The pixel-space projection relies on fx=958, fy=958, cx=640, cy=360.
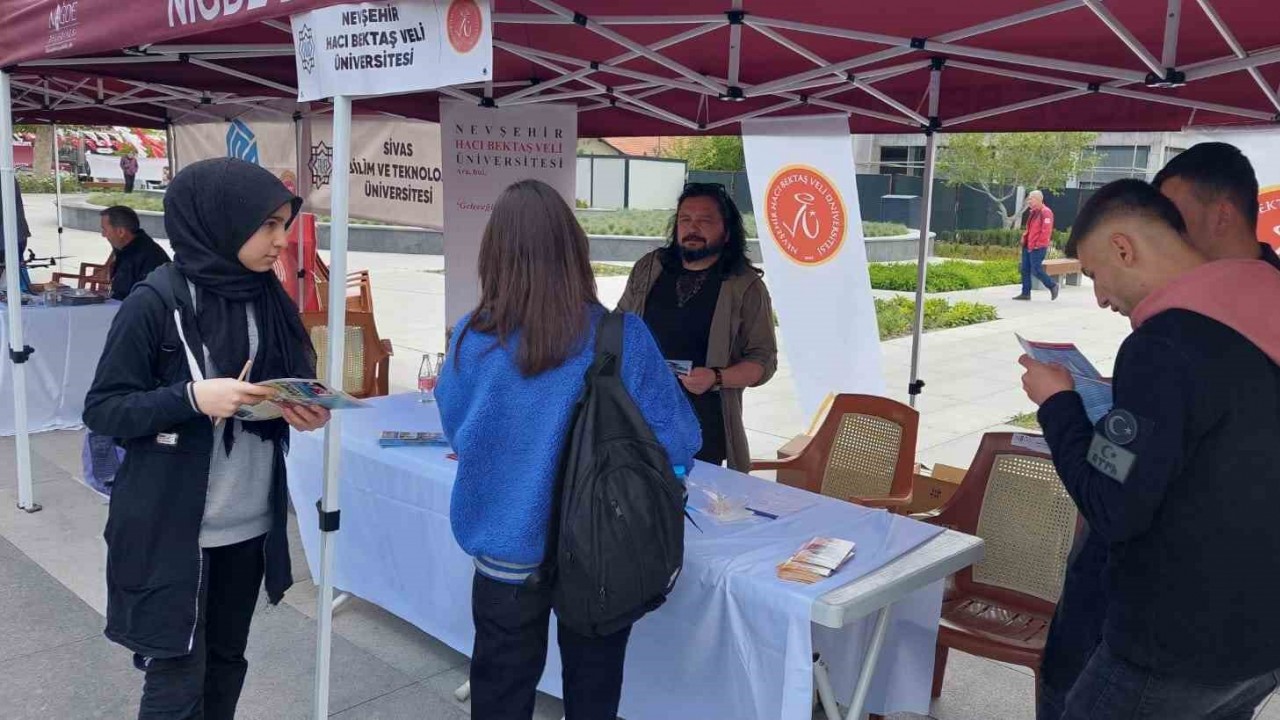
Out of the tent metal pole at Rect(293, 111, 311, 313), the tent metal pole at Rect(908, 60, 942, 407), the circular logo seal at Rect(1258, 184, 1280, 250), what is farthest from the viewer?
the tent metal pole at Rect(293, 111, 311, 313)

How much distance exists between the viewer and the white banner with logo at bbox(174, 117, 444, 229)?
20.8ft

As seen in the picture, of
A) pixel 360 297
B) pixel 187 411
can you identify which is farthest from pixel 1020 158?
pixel 187 411

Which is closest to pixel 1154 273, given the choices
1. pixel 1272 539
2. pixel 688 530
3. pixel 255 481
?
pixel 1272 539

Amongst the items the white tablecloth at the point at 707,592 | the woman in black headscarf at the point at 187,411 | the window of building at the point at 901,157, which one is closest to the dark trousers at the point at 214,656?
the woman in black headscarf at the point at 187,411

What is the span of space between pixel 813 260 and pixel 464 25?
3264mm

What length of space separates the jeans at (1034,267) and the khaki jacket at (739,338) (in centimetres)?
1158

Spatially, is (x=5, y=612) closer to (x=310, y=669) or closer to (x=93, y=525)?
(x=93, y=525)

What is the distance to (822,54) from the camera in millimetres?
4430

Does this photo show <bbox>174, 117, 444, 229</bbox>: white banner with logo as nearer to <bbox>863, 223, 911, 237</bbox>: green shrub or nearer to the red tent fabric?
the red tent fabric

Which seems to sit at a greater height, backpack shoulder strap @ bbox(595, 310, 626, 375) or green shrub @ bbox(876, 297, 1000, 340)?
backpack shoulder strap @ bbox(595, 310, 626, 375)

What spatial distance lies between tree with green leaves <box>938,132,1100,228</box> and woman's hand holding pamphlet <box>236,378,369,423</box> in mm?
20405

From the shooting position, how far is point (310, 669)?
11.2ft

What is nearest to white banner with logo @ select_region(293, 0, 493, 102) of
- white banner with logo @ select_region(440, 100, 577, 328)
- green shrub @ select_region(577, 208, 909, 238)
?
white banner with logo @ select_region(440, 100, 577, 328)

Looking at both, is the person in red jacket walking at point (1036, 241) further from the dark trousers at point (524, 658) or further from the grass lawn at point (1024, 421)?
the dark trousers at point (524, 658)
